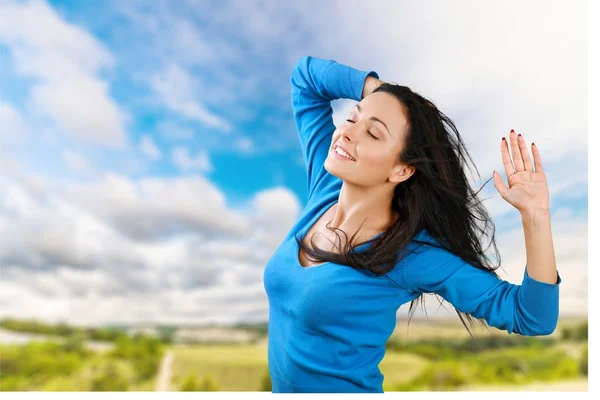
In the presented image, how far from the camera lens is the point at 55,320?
3.28m

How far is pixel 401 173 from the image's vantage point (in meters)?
1.07

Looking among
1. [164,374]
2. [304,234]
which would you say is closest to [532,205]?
[304,234]

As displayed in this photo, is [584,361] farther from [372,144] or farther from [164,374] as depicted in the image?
[372,144]

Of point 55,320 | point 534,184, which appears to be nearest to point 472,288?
point 534,184

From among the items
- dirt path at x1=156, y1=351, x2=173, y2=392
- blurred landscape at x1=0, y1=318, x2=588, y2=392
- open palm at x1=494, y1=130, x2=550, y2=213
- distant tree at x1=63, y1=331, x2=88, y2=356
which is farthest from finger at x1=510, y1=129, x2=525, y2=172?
Result: distant tree at x1=63, y1=331, x2=88, y2=356

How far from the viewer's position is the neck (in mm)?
1089

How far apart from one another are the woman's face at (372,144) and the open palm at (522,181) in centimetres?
19

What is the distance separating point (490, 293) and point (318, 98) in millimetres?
635

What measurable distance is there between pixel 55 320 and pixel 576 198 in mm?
3209

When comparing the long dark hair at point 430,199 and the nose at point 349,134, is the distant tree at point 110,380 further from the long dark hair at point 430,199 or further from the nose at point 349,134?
the nose at point 349,134

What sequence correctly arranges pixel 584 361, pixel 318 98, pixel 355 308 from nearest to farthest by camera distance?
pixel 355 308, pixel 318 98, pixel 584 361

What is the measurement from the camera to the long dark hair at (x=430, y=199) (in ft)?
3.37

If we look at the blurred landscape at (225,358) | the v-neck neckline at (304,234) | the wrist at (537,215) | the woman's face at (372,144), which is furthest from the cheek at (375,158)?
the blurred landscape at (225,358)

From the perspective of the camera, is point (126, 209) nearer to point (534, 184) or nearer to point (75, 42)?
point (75, 42)
